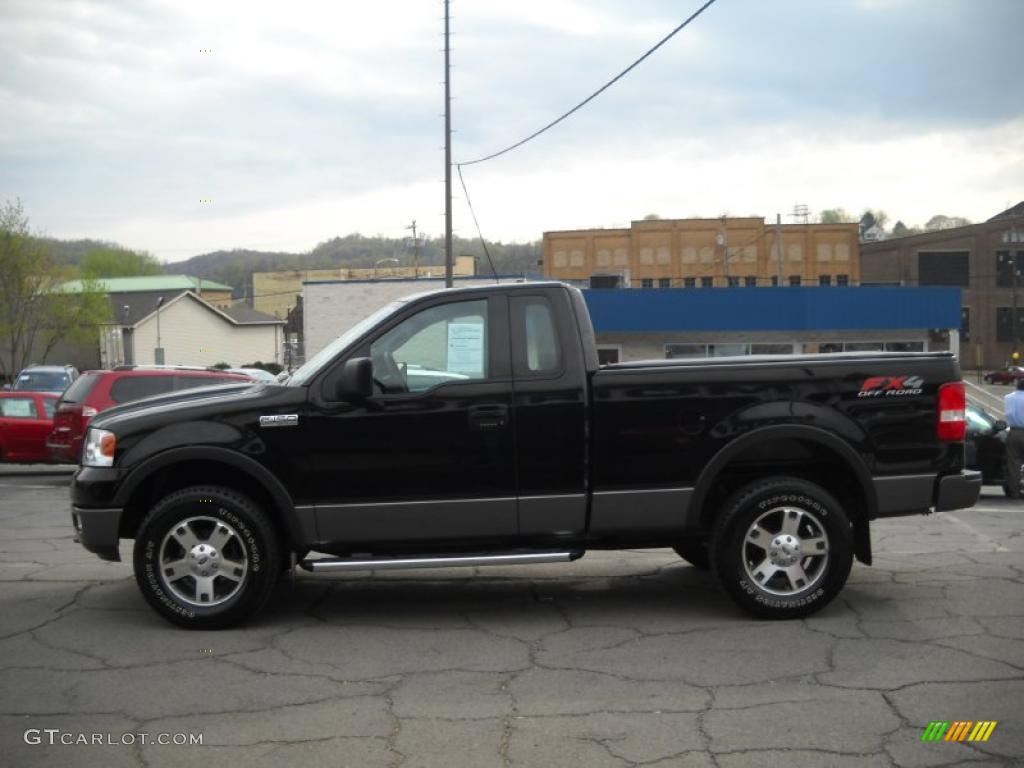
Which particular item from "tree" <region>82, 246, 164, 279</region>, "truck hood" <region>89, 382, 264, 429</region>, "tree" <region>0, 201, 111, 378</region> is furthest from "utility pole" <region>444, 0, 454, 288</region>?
"tree" <region>82, 246, 164, 279</region>

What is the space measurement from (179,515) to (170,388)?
9.90 metres

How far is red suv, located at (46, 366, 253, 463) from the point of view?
1470 cm

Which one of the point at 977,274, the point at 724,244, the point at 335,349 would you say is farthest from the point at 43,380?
the point at 977,274

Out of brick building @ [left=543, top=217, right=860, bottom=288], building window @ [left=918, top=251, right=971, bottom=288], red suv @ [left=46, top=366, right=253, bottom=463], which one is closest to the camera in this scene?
red suv @ [left=46, top=366, right=253, bottom=463]

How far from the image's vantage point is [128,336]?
65.1 m

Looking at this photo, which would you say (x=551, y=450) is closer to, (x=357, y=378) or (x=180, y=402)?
(x=357, y=378)

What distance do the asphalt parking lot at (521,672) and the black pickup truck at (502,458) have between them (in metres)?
0.47

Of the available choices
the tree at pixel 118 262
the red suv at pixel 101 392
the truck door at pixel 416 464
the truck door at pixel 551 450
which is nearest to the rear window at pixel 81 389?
the red suv at pixel 101 392

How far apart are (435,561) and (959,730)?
2925 millimetres

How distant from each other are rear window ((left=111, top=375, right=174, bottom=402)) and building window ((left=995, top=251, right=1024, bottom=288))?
235 feet

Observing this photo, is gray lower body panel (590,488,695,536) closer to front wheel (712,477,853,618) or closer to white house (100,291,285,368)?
front wheel (712,477,853,618)

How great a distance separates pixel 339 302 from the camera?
129 ft

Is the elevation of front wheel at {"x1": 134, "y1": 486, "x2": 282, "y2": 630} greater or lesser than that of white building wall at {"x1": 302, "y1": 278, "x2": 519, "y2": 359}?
lesser

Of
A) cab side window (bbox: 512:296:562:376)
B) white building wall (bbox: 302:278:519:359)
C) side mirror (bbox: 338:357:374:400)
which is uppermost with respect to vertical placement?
white building wall (bbox: 302:278:519:359)
